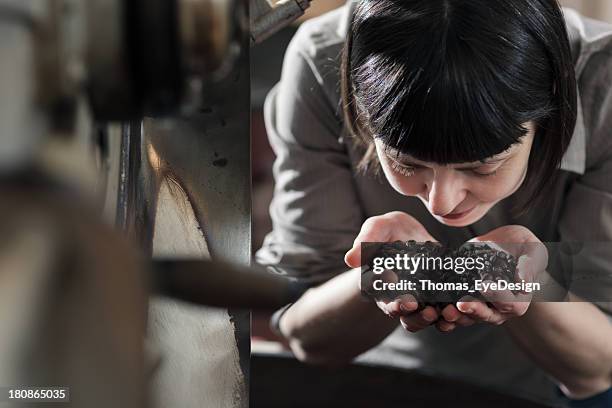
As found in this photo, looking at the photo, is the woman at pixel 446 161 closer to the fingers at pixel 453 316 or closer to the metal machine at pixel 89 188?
the fingers at pixel 453 316

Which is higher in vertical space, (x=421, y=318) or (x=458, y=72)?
(x=458, y=72)

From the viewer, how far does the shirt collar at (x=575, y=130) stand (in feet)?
1.16

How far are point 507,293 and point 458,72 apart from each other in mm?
95

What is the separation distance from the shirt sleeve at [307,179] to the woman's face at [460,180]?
1.8 inches

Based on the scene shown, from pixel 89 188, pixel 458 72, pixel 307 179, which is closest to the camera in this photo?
pixel 89 188

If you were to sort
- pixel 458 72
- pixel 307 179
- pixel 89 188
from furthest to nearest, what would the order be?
pixel 307 179 → pixel 458 72 → pixel 89 188

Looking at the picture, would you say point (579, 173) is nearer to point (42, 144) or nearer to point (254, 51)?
point (254, 51)

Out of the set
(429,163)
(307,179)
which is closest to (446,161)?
(429,163)

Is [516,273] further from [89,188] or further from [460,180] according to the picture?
[89,188]

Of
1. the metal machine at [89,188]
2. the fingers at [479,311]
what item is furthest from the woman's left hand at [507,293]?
the metal machine at [89,188]

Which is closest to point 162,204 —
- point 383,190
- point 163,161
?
point 163,161

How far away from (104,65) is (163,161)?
0.41 feet

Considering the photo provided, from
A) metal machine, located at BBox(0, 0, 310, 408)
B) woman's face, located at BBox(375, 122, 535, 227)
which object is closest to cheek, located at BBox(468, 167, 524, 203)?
woman's face, located at BBox(375, 122, 535, 227)

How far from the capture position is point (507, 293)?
34 centimetres
